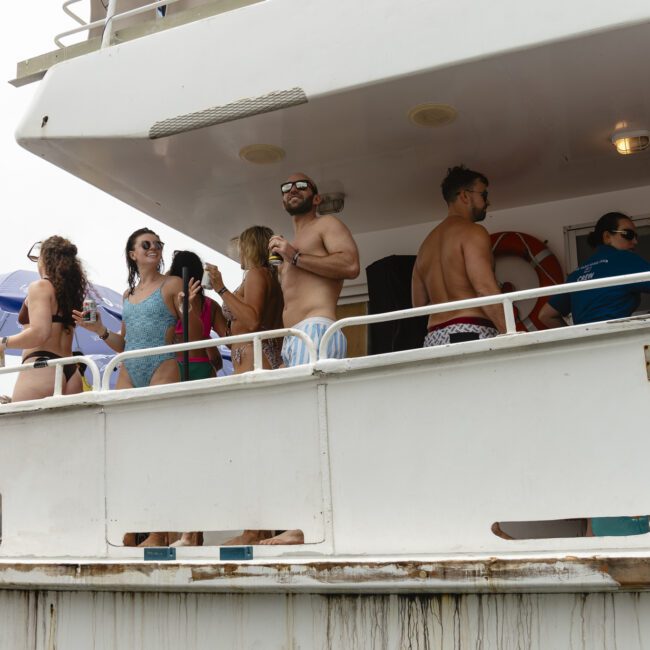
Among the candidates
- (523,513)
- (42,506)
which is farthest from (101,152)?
(523,513)

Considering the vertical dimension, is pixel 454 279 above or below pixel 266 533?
above

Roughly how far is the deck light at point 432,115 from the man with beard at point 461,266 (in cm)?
32

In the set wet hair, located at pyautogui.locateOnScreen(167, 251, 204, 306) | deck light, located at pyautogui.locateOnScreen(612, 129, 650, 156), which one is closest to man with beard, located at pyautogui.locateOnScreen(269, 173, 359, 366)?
wet hair, located at pyautogui.locateOnScreen(167, 251, 204, 306)

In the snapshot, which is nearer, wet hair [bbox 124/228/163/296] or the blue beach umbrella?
wet hair [bbox 124/228/163/296]

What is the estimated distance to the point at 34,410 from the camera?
14.5 ft

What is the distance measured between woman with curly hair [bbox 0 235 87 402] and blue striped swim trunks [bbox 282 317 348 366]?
5.09 ft

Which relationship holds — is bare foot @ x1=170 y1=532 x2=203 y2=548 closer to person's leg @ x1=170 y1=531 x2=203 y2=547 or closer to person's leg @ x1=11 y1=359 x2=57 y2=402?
person's leg @ x1=170 y1=531 x2=203 y2=547

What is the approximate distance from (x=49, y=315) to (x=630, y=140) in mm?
3631

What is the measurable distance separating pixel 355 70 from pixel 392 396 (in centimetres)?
181

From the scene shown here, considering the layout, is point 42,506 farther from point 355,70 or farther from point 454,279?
point 355,70

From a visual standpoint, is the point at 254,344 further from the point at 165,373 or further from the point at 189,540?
the point at 189,540

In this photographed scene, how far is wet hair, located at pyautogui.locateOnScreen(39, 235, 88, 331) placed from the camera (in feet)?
16.4

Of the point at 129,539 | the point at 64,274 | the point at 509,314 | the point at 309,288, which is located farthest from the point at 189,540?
the point at 509,314

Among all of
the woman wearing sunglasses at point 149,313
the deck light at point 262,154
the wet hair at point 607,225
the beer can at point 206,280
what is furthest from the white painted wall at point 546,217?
the beer can at point 206,280
